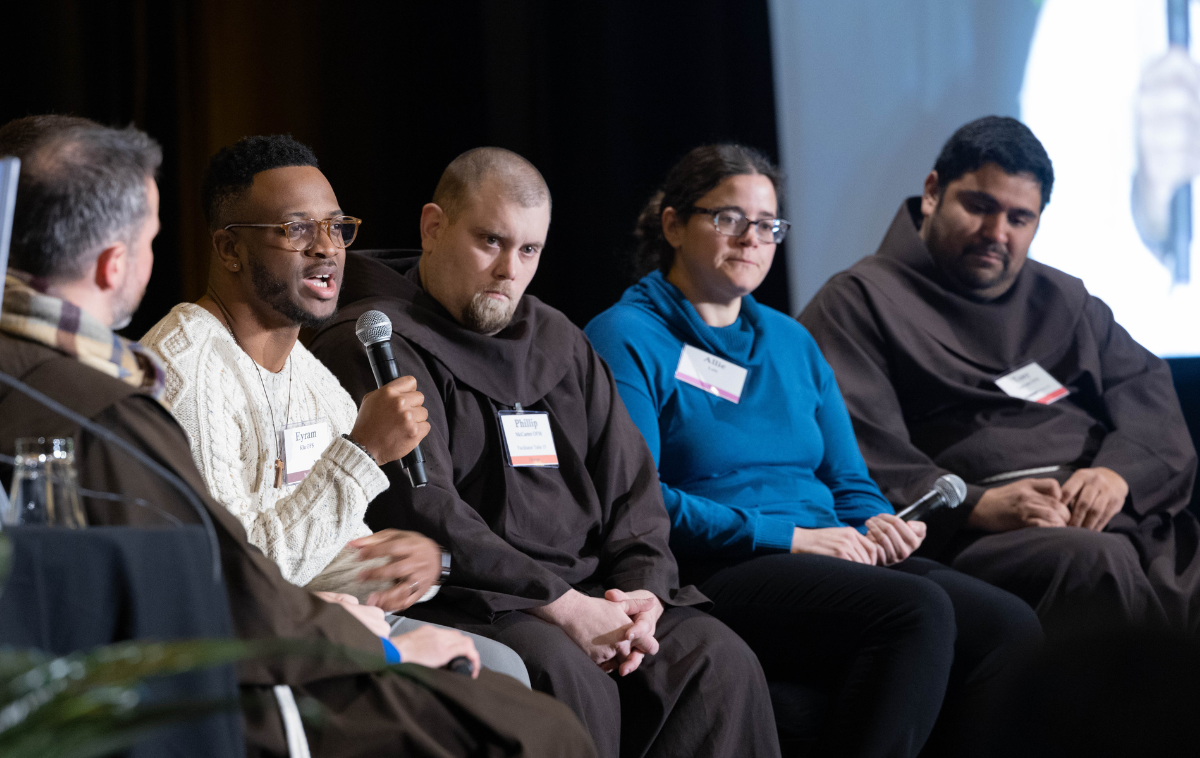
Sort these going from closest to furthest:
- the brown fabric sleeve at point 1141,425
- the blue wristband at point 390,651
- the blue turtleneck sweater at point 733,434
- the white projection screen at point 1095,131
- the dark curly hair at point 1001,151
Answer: the blue wristband at point 390,651 → the blue turtleneck sweater at point 733,434 → the brown fabric sleeve at point 1141,425 → the dark curly hair at point 1001,151 → the white projection screen at point 1095,131

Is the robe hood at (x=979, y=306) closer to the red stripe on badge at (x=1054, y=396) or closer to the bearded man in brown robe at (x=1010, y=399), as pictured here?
the bearded man in brown robe at (x=1010, y=399)

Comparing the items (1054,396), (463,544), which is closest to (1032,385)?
(1054,396)

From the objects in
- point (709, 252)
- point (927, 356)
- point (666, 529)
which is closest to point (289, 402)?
point (666, 529)

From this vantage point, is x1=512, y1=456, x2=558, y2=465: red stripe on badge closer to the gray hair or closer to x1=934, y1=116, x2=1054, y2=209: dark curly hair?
the gray hair

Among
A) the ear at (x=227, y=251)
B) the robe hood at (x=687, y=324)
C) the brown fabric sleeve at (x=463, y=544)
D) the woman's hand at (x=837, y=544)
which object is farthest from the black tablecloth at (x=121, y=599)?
the robe hood at (x=687, y=324)

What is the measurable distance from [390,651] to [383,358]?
67cm

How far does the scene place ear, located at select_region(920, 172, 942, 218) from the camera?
11.3 feet

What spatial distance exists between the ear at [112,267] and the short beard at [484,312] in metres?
1.07

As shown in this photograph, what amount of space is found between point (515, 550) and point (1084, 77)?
3001 mm

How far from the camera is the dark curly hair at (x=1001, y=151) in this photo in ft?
10.8

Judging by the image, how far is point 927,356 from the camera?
10.5ft

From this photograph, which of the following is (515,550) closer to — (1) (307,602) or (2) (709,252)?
(1) (307,602)

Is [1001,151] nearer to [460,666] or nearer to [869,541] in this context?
[869,541]

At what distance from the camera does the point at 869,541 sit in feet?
8.66
